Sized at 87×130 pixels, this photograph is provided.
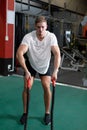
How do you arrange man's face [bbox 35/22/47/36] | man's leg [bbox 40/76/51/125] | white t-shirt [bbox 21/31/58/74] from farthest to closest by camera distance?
man's leg [bbox 40/76/51/125] → white t-shirt [bbox 21/31/58/74] → man's face [bbox 35/22/47/36]

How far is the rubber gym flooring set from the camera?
11.4ft

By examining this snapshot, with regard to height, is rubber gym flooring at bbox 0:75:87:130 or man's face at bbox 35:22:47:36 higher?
man's face at bbox 35:22:47:36

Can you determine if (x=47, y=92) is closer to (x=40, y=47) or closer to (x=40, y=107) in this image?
(x=40, y=47)

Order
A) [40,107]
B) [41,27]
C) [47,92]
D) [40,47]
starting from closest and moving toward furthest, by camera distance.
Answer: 1. [41,27]
2. [40,47]
3. [47,92]
4. [40,107]

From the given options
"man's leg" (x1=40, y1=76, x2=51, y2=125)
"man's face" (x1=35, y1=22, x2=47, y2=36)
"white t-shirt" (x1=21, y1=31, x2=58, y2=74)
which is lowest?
"man's leg" (x1=40, y1=76, x2=51, y2=125)

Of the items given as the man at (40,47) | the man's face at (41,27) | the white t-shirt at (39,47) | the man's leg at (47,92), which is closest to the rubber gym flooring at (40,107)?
the man's leg at (47,92)

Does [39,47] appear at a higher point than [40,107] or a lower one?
higher

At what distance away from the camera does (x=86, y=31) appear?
1019 centimetres

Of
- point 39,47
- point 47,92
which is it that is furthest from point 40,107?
point 39,47

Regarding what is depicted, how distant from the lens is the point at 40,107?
167 inches

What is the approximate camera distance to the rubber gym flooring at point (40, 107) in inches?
137

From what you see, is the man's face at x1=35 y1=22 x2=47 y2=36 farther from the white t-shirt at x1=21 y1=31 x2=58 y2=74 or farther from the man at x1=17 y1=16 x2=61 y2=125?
the white t-shirt at x1=21 y1=31 x2=58 y2=74

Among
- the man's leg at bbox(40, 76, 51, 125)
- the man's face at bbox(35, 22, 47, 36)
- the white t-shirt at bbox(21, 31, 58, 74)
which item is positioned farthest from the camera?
the man's leg at bbox(40, 76, 51, 125)

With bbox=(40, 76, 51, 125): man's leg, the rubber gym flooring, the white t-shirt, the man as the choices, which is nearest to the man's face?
the man
